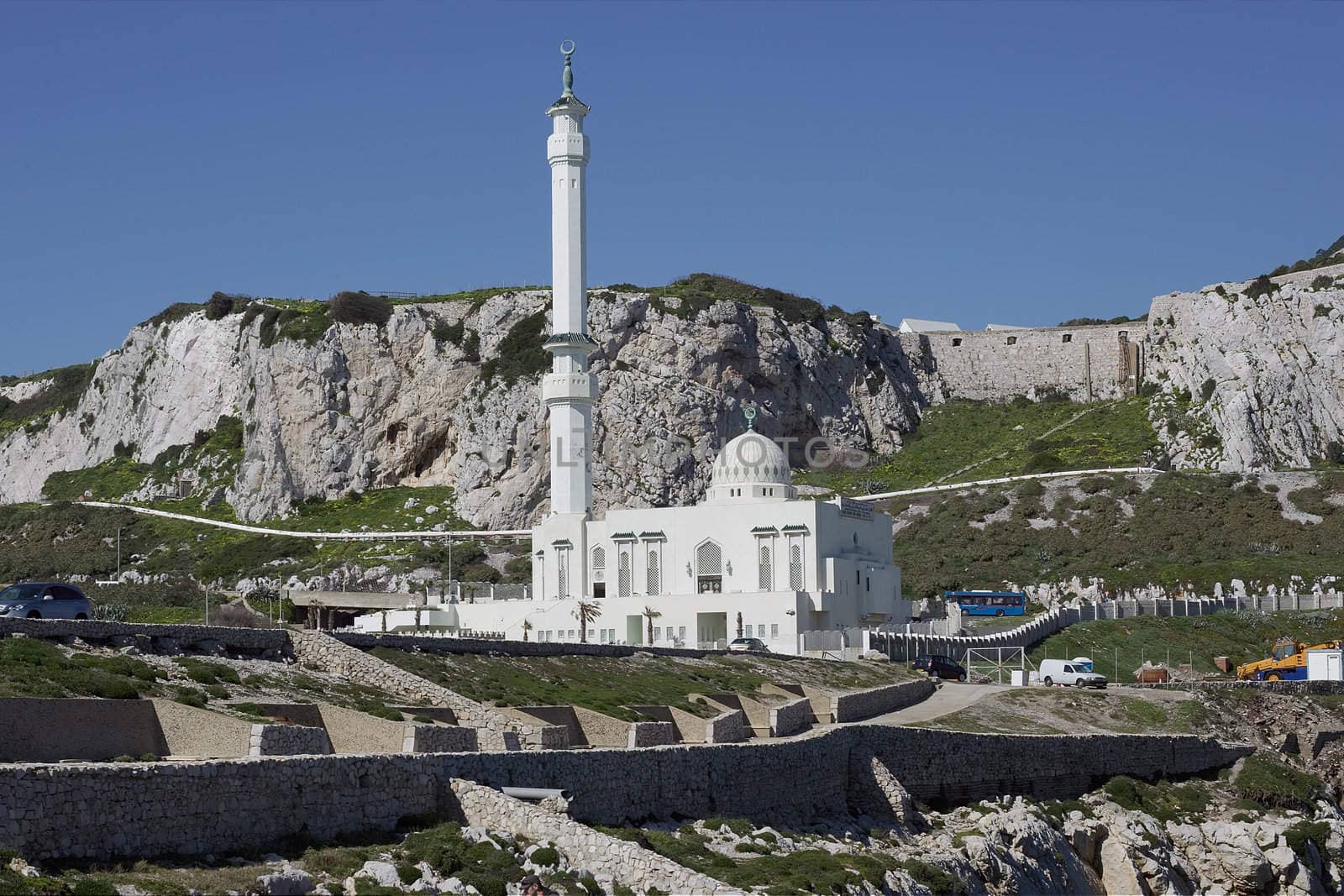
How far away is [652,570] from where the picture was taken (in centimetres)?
7606

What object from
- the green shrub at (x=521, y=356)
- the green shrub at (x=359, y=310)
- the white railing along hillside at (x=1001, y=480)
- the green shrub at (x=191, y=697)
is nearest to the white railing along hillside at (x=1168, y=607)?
the white railing along hillside at (x=1001, y=480)

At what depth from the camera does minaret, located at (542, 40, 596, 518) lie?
79.1m

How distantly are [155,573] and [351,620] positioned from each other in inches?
1032

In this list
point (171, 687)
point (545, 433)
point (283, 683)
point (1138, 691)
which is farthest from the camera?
point (545, 433)

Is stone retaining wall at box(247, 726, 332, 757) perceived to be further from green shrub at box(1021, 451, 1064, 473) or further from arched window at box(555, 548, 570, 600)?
green shrub at box(1021, 451, 1064, 473)

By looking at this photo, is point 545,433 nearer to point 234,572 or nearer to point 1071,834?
point 234,572

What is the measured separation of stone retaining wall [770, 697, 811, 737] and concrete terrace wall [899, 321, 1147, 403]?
291 feet

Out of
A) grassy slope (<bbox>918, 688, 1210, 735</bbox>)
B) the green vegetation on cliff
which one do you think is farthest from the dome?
the green vegetation on cliff

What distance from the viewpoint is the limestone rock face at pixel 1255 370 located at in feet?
353

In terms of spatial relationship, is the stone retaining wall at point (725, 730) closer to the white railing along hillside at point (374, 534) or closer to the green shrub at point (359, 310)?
the white railing along hillside at point (374, 534)

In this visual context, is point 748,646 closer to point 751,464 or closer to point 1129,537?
point 751,464

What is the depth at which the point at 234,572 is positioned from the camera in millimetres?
95812

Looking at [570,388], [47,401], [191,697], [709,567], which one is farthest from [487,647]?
[47,401]

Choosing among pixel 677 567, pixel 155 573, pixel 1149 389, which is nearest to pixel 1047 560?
pixel 677 567
